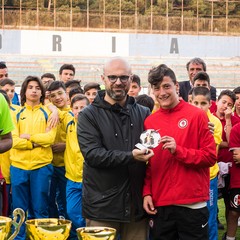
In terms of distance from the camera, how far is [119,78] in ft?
12.5

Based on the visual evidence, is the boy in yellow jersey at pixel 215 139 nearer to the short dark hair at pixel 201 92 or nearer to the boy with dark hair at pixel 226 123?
the short dark hair at pixel 201 92

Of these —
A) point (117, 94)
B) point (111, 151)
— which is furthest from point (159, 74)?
point (111, 151)

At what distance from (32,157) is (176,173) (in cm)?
277

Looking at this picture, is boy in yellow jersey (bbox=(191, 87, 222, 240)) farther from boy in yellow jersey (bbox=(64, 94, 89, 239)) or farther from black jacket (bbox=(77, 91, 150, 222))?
black jacket (bbox=(77, 91, 150, 222))

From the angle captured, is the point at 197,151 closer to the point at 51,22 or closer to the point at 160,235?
the point at 160,235

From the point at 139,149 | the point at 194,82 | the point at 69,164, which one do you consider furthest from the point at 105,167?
the point at 194,82

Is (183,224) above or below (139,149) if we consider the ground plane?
below

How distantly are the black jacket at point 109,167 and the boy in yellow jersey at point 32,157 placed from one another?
8.32ft

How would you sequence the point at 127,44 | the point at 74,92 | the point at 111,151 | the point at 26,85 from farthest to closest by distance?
the point at 127,44 < the point at 74,92 < the point at 26,85 < the point at 111,151

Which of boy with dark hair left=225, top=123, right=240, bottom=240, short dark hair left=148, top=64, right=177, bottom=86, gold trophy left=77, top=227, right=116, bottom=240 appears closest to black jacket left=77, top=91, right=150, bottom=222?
short dark hair left=148, top=64, right=177, bottom=86

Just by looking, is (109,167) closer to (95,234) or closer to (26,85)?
(95,234)

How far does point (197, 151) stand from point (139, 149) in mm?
439

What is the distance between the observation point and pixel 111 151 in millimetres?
3809

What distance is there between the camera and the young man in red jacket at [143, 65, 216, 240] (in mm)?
3965
